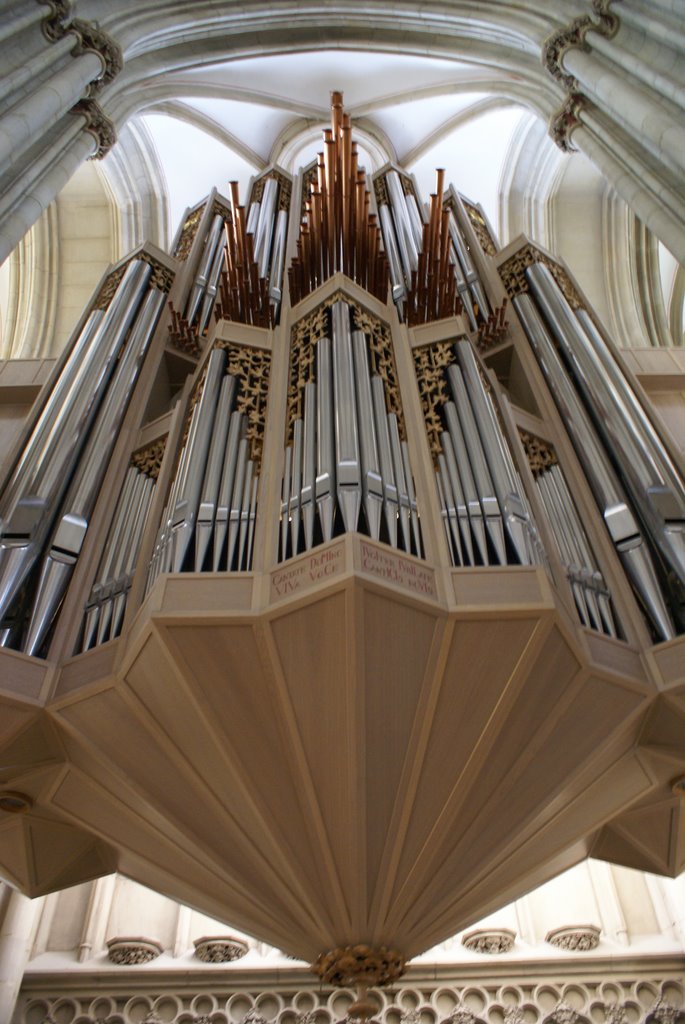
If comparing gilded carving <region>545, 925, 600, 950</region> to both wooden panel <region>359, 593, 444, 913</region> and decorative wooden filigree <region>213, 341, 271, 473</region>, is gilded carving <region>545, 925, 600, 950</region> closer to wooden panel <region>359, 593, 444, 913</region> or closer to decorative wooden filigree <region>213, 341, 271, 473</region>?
wooden panel <region>359, 593, 444, 913</region>

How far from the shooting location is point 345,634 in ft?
11.4

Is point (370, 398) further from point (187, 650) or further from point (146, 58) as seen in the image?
point (146, 58)

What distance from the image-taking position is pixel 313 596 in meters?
3.47

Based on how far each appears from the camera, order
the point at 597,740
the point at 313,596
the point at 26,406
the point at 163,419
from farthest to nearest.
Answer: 1. the point at 26,406
2. the point at 163,419
3. the point at 597,740
4. the point at 313,596

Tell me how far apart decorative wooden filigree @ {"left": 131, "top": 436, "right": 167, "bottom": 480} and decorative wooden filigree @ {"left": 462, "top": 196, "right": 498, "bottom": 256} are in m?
4.27

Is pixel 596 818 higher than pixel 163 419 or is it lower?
lower

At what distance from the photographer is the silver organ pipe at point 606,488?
4.32 m

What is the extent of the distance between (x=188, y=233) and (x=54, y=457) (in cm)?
518

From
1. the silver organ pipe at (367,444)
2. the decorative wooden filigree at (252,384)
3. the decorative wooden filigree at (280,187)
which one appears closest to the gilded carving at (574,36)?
the silver organ pipe at (367,444)

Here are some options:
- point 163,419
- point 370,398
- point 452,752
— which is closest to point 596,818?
point 452,752

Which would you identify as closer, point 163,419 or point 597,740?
point 597,740

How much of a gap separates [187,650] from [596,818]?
244 centimetres

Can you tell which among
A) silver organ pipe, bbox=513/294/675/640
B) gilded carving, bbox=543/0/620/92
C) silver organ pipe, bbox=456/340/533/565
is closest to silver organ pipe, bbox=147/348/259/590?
silver organ pipe, bbox=456/340/533/565

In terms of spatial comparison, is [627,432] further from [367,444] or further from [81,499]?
[81,499]
